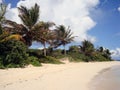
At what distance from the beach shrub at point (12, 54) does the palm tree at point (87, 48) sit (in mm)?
27600

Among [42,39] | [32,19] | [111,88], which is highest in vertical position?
[32,19]

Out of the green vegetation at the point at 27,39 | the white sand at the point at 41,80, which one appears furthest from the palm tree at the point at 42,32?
the white sand at the point at 41,80

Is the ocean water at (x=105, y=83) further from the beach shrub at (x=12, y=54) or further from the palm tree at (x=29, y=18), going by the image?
the palm tree at (x=29, y=18)

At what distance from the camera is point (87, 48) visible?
46.5 meters

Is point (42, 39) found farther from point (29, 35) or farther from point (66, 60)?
point (66, 60)

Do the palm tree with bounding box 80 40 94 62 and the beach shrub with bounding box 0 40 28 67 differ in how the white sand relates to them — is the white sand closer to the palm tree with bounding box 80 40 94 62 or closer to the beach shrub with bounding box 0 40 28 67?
the beach shrub with bounding box 0 40 28 67

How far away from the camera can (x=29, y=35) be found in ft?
84.9

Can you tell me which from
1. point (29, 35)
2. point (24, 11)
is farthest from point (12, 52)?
point (24, 11)

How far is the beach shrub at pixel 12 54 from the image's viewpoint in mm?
18016

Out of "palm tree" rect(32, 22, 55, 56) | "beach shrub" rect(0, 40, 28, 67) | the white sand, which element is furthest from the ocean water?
"palm tree" rect(32, 22, 55, 56)

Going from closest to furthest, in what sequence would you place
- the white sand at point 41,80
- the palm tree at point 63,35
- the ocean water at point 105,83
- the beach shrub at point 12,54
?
1. the white sand at point 41,80
2. the ocean water at point 105,83
3. the beach shrub at point 12,54
4. the palm tree at point 63,35

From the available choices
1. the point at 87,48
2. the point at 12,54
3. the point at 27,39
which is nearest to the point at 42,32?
the point at 27,39

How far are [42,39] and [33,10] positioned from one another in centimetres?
355

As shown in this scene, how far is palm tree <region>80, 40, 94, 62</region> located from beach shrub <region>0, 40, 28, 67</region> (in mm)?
27600
